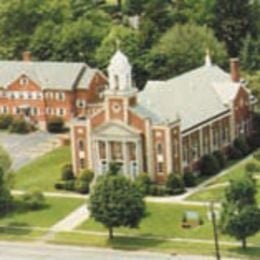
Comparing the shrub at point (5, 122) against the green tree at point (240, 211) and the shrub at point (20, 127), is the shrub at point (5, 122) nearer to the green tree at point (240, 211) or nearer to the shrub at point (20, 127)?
the shrub at point (20, 127)

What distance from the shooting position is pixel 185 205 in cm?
9962

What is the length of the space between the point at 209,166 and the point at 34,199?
57.6 ft

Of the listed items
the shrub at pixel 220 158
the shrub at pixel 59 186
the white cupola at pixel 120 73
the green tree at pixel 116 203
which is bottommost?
the green tree at pixel 116 203

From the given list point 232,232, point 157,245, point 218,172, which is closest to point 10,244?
point 157,245

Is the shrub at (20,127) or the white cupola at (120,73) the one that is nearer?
the white cupola at (120,73)

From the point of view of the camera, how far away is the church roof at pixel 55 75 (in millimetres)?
135000

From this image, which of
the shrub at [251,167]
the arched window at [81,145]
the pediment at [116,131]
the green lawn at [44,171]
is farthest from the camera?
the arched window at [81,145]

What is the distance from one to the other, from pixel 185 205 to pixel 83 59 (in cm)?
5671

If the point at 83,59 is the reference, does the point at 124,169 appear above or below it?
below

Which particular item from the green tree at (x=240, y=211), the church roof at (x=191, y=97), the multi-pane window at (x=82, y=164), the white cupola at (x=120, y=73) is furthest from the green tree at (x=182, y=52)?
the green tree at (x=240, y=211)

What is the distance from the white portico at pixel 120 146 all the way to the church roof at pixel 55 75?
26.8 metres

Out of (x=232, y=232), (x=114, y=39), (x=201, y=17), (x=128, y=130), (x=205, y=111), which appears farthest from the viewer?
(x=201, y=17)

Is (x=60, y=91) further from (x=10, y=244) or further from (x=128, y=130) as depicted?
(x=10, y=244)

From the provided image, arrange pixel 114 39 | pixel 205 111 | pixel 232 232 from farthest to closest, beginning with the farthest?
pixel 114 39, pixel 205 111, pixel 232 232
